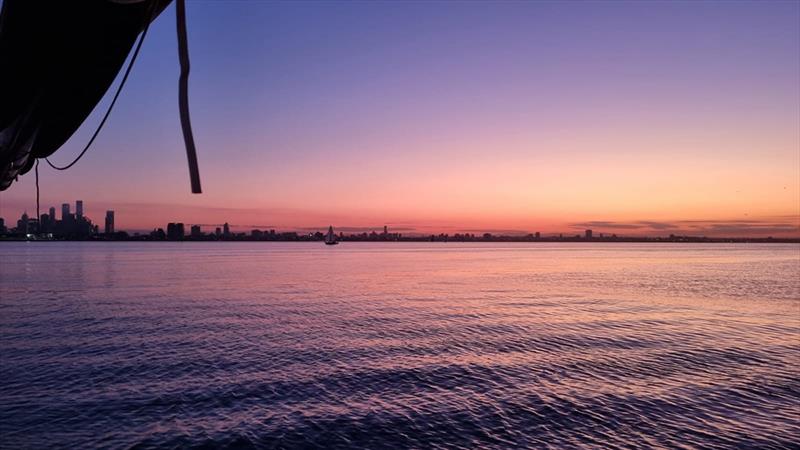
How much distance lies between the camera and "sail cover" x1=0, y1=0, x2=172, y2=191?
5.01 meters

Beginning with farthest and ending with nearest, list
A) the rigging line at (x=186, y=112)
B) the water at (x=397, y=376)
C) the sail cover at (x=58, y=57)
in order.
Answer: the water at (x=397, y=376)
the sail cover at (x=58, y=57)
the rigging line at (x=186, y=112)

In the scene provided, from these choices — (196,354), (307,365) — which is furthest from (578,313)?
(196,354)

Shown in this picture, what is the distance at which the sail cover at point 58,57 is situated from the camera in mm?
5008

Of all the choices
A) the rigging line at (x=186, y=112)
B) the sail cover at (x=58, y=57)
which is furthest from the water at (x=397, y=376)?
the rigging line at (x=186, y=112)

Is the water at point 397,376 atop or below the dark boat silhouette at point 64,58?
below

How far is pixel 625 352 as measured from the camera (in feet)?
80.9

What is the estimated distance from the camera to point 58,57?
19.0 ft

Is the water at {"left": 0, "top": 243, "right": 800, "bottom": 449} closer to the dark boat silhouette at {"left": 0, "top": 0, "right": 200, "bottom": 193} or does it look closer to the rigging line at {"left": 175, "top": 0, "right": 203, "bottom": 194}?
the dark boat silhouette at {"left": 0, "top": 0, "right": 200, "bottom": 193}

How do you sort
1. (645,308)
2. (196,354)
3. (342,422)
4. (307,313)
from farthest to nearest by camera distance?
(645,308) < (307,313) < (196,354) < (342,422)

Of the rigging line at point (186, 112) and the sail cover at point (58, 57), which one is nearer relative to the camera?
the rigging line at point (186, 112)

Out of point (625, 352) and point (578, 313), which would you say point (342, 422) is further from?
point (578, 313)

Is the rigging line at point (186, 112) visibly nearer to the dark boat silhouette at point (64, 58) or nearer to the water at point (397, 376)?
the dark boat silhouette at point (64, 58)

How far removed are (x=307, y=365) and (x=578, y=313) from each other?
24.6 m

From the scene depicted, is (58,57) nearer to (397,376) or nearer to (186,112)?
(186,112)
